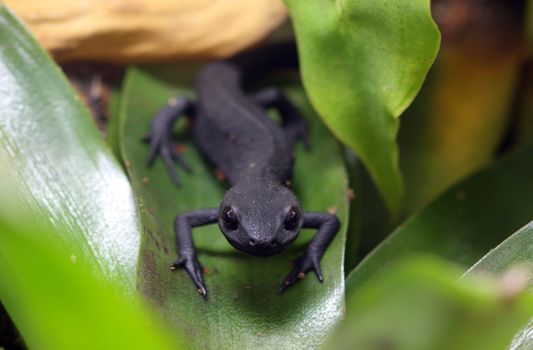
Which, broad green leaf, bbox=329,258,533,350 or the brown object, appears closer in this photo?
broad green leaf, bbox=329,258,533,350

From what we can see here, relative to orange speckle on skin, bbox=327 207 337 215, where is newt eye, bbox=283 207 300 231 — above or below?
above

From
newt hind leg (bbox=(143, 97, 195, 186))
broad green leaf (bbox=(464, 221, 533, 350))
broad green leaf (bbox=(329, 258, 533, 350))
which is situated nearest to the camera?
broad green leaf (bbox=(329, 258, 533, 350))

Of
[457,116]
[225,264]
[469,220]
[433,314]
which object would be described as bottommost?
[457,116]

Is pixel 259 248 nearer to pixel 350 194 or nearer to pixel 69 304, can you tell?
pixel 350 194

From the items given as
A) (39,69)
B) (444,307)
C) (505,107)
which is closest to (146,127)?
(39,69)

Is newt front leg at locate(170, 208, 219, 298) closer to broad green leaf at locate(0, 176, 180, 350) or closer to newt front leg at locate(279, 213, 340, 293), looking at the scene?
newt front leg at locate(279, 213, 340, 293)

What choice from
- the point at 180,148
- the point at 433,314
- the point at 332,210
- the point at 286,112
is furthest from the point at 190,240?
the point at 433,314

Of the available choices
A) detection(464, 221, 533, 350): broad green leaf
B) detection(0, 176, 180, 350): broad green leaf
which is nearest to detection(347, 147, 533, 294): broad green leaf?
detection(464, 221, 533, 350): broad green leaf

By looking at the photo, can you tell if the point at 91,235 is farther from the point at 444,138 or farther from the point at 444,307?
the point at 444,138
